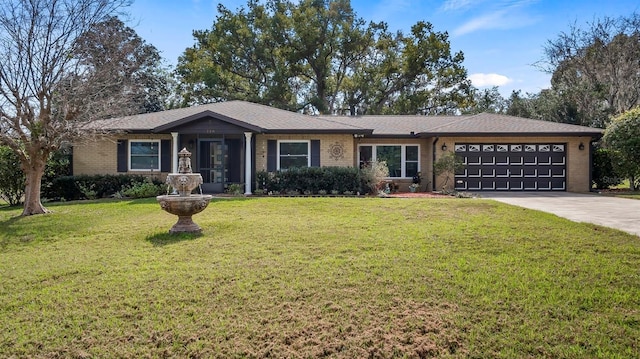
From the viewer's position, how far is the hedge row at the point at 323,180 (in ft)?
47.7

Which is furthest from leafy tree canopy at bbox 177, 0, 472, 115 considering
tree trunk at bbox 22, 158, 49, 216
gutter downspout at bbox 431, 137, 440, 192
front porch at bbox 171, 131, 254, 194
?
tree trunk at bbox 22, 158, 49, 216

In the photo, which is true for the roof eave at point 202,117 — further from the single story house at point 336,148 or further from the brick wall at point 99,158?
the brick wall at point 99,158

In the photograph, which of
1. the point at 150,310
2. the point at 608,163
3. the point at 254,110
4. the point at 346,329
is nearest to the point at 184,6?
the point at 254,110

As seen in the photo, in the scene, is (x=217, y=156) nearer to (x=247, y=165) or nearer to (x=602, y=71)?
(x=247, y=165)

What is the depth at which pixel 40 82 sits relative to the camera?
10812mm

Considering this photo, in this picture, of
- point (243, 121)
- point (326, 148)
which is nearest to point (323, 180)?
point (326, 148)

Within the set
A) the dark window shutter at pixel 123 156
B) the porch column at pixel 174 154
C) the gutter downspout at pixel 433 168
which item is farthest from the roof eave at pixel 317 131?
the dark window shutter at pixel 123 156

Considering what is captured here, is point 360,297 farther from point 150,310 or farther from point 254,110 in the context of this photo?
point 254,110


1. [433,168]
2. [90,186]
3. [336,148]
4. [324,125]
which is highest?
[324,125]

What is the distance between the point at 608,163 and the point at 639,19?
1589 centimetres

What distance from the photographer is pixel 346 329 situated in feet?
12.4

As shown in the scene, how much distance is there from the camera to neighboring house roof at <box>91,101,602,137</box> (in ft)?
50.8

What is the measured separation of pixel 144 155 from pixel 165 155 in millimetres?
924

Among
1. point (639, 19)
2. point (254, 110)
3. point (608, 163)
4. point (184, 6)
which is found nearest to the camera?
point (184, 6)
